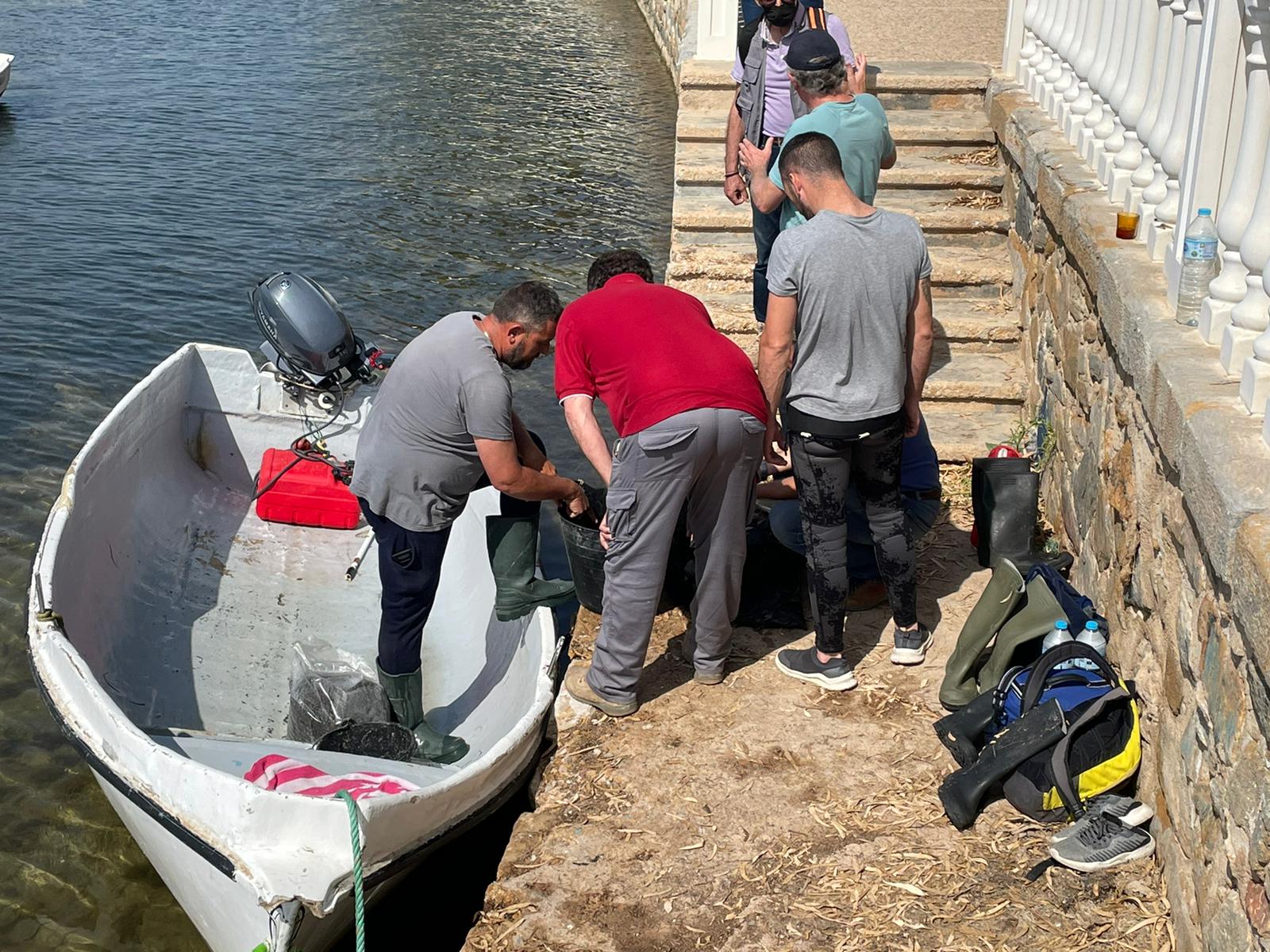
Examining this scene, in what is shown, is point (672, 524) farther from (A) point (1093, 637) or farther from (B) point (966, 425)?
(B) point (966, 425)

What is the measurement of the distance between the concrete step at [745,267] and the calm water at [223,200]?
1.64 metres

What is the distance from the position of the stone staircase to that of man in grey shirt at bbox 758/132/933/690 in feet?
6.36

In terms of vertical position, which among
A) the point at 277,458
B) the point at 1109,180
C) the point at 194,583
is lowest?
Result: the point at 194,583

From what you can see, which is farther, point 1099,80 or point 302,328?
point 302,328

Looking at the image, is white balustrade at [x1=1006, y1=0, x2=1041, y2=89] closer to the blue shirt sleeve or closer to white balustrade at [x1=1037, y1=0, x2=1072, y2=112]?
white balustrade at [x1=1037, y1=0, x2=1072, y2=112]

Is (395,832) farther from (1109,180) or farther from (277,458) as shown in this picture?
(1109,180)

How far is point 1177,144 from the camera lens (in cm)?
507

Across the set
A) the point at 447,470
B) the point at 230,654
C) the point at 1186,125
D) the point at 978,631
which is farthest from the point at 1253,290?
the point at 230,654

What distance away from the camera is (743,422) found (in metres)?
4.77

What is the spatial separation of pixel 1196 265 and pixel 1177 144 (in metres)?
0.88

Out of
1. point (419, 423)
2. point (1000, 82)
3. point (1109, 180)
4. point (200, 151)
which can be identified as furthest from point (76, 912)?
point (200, 151)

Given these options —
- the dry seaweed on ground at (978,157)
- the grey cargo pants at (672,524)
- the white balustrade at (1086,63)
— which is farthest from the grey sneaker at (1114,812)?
the dry seaweed on ground at (978,157)

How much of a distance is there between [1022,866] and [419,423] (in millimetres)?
2722

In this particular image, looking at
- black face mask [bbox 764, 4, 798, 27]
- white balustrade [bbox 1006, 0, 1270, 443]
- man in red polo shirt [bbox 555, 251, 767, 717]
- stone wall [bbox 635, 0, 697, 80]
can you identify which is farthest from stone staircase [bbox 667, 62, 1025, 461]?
stone wall [bbox 635, 0, 697, 80]
